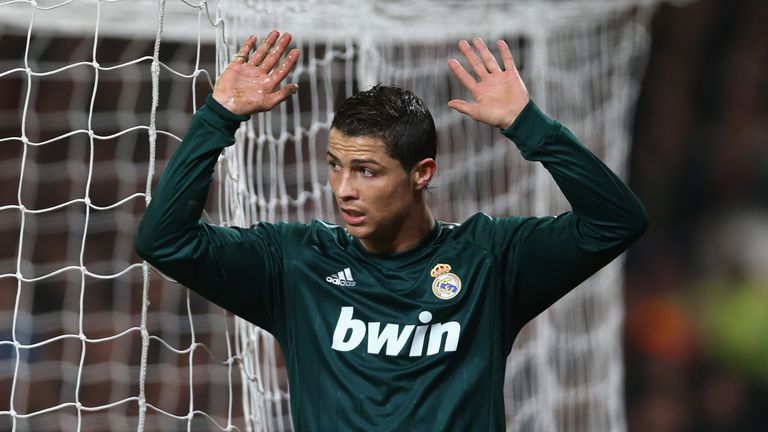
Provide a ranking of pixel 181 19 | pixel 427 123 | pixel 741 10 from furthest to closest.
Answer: pixel 741 10 → pixel 181 19 → pixel 427 123

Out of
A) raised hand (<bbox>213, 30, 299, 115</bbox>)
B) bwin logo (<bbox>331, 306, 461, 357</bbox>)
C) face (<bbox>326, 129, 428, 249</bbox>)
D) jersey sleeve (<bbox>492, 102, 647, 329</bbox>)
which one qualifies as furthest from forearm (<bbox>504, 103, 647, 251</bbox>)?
raised hand (<bbox>213, 30, 299, 115</bbox>)

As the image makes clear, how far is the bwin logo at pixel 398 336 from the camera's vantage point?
6.63 feet

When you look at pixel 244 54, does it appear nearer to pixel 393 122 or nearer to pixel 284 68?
pixel 284 68

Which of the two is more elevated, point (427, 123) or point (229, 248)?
point (427, 123)

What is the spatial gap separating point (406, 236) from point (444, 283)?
0.43ft

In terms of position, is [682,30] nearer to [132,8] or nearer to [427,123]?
[132,8]

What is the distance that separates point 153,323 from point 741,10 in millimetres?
4271

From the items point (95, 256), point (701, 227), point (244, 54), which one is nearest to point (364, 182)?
point (244, 54)

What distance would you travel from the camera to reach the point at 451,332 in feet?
6.68

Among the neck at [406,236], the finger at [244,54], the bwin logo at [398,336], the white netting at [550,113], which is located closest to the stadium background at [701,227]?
the white netting at [550,113]

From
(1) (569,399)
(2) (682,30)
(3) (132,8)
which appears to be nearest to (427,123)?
(3) (132,8)

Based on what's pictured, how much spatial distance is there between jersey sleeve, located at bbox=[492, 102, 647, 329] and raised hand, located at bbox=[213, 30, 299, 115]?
18.0 inches

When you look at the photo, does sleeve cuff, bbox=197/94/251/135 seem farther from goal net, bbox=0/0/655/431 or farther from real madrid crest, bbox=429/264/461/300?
real madrid crest, bbox=429/264/461/300

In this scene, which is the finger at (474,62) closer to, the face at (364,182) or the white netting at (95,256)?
the face at (364,182)
